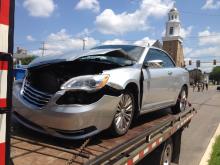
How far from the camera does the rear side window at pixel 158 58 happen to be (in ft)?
18.5

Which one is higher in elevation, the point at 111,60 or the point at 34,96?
the point at 111,60

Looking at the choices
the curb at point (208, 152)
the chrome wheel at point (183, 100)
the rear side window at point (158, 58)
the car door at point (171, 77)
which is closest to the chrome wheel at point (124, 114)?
the rear side window at point (158, 58)

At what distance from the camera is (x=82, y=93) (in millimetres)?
3748

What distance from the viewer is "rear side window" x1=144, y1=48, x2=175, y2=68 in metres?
5.64

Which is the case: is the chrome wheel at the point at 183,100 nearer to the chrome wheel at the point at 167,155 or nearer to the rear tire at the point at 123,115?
the chrome wheel at the point at 167,155

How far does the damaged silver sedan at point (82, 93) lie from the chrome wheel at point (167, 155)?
0.94m

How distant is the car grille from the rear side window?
2.07m

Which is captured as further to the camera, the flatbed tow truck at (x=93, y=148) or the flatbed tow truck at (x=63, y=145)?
the flatbed tow truck at (x=93, y=148)

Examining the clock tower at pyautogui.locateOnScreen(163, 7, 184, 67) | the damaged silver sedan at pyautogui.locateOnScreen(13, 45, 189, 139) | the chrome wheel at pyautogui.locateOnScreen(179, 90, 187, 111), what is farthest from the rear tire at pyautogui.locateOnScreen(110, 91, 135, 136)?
the clock tower at pyautogui.locateOnScreen(163, 7, 184, 67)

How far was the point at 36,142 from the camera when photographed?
3586 mm

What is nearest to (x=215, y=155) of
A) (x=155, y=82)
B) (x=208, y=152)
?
(x=208, y=152)

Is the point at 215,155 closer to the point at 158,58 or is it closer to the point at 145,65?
the point at 158,58

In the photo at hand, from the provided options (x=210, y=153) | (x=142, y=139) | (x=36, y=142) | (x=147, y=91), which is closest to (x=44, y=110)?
(x=36, y=142)

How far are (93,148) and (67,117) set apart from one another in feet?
1.44
